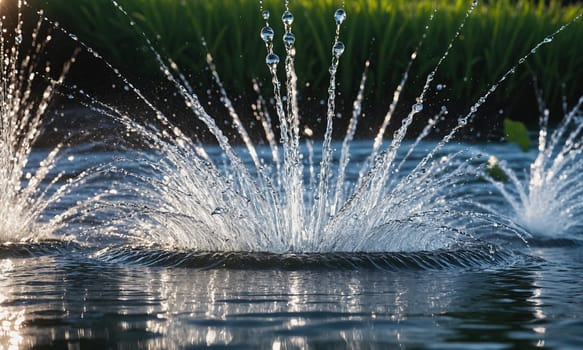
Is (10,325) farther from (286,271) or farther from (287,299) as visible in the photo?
(286,271)

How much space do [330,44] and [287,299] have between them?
1009 centimetres

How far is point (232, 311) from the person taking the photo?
4.95m

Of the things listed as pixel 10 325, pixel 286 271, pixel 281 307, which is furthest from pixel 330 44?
pixel 10 325

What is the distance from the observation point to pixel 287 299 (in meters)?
5.29

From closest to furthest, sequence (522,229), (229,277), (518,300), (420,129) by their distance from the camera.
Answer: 1. (518,300)
2. (229,277)
3. (522,229)
4. (420,129)

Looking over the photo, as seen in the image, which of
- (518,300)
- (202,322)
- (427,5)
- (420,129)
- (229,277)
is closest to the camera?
(202,322)

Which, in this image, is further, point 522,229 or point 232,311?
point 522,229

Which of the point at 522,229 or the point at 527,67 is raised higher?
the point at 527,67

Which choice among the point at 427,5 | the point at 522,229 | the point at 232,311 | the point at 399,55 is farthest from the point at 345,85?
the point at 232,311

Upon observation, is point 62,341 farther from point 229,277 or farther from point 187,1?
point 187,1

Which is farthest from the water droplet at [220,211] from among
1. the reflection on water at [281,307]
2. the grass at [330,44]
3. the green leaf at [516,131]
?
the grass at [330,44]

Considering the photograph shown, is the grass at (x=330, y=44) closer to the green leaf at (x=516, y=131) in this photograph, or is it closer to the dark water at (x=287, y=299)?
the green leaf at (x=516, y=131)

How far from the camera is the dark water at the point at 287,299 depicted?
171 inches

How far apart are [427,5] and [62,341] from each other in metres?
12.9
